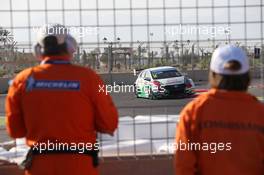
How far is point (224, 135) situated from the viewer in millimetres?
2961

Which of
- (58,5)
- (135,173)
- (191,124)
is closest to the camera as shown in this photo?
(191,124)

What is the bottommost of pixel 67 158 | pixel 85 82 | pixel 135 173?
pixel 135 173

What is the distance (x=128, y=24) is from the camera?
480 cm

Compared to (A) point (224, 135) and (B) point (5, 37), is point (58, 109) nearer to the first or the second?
(A) point (224, 135)

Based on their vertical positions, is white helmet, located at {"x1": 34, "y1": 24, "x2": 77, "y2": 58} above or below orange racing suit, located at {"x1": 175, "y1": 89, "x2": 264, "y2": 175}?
above

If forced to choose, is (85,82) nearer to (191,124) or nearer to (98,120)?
(98,120)

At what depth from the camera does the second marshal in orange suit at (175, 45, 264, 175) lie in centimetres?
296

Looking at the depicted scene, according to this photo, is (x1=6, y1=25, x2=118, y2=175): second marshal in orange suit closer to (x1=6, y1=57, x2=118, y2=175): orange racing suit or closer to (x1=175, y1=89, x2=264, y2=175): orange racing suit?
(x1=6, y1=57, x2=118, y2=175): orange racing suit

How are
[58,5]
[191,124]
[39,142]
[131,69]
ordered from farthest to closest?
[131,69] → [58,5] → [39,142] → [191,124]

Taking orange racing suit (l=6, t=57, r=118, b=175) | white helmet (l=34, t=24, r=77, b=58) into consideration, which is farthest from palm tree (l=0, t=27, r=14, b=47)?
orange racing suit (l=6, t=57, r=118, b=175)

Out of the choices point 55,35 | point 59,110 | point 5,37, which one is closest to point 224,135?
point 59,110

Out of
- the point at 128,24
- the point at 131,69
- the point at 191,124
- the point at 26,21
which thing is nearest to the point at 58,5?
the point at 26,21

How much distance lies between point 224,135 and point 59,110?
107 cm

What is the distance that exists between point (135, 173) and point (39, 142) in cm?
193
